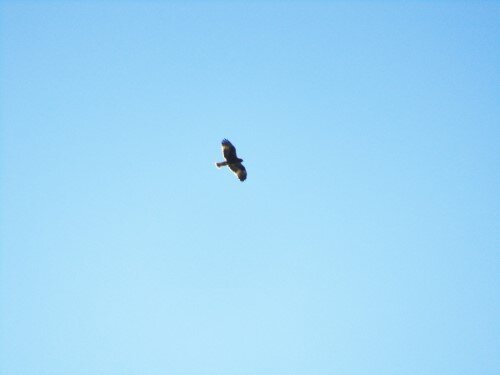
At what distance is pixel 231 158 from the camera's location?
3462 cm

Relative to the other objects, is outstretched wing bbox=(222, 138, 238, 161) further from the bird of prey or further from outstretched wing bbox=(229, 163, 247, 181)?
outstretched wing bbox=(229, 163, 247, 181)

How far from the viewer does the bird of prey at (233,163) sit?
3403cm

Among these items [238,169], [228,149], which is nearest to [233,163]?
[238,169]

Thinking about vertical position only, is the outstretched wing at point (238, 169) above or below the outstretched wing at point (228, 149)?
below

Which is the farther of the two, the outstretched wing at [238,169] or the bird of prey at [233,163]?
the outstretched wing at [238,169]

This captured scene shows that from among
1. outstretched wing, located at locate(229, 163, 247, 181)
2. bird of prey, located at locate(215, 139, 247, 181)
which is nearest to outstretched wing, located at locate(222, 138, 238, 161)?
bird of prey, located at locate(215, 139, 247, 181)

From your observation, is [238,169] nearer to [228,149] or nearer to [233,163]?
[233,163]

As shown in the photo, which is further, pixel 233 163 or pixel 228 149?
pixel 233 163

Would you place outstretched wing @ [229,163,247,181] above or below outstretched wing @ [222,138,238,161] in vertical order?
below

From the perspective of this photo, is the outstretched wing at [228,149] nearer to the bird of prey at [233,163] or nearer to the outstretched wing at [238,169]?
the bird of prey at [233,163]

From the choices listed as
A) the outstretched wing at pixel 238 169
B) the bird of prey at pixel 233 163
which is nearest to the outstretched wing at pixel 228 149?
the bird of prey at pixel 233 163

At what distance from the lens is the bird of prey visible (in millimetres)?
34031

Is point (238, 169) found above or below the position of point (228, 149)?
below

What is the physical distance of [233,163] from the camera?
3488 cm
